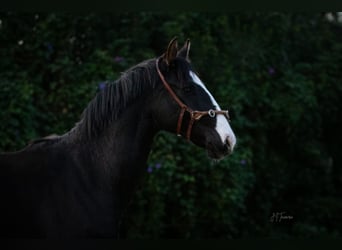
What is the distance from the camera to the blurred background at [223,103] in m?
4.10

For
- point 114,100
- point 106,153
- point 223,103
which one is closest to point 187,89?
point 114,100

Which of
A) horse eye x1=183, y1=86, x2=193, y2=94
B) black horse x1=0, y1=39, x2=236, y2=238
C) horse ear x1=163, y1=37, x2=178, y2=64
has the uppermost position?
horse ear x1=163, y1=37, x2=178, y2=64

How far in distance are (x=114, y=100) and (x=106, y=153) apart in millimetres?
259

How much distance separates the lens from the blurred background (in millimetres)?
4098

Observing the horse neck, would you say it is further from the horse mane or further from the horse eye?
the horse eye

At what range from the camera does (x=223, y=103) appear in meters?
4.34

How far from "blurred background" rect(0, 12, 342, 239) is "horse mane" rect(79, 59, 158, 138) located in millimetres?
1623

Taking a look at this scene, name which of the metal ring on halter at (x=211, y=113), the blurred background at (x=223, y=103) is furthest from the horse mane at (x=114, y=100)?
the blurred background at (x=223, y=103)

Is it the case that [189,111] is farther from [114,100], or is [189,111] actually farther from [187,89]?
[114,100]

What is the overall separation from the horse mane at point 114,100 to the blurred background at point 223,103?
162 centimetres

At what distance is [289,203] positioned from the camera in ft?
16.0

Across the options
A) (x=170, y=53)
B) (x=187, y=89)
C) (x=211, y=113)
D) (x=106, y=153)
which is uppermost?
(x=170, y=53)

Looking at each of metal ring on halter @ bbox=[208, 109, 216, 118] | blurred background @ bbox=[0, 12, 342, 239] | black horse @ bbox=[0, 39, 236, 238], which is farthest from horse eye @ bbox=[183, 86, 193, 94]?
blurred background @ bbox=[0, 12, 342, 239]

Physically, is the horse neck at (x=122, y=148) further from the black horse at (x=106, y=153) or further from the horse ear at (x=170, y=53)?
the horse ear at (x=170, y=53)
